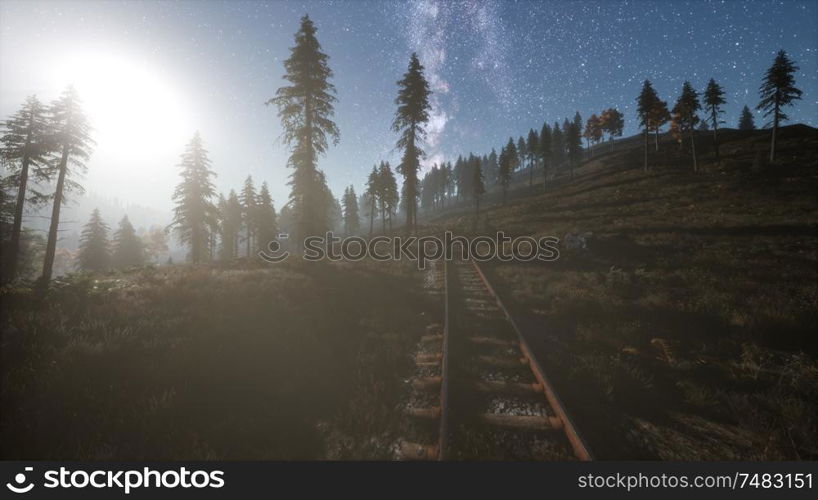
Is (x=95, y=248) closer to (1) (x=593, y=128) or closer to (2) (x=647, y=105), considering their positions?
(2) (x=647, y=105)

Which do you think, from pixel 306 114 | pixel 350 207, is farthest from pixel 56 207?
pixel 350 207

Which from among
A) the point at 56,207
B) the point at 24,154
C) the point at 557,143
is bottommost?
the point at 56,207

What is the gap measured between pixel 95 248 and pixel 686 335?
58.4 metres

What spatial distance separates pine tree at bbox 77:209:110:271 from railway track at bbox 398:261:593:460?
51624 millimetres

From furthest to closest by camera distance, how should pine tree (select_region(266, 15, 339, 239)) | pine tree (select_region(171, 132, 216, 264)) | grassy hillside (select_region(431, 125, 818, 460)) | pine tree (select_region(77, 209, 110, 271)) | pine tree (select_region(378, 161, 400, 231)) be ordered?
pine tree (select_region(378, 161, 400, 231))
pine tree (select_region(77, 209, 110, 271))
pine tree (select_region(171, 132, 216, 264))
pine tree (select_region(266, 15, 339, 239))
grassy hillside (select_region(431, 125, 818, 460))

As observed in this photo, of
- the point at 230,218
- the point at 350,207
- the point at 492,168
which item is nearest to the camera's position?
the point at 230,218

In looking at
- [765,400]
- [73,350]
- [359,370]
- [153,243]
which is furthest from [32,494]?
[153,243]

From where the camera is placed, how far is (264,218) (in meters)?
42.4

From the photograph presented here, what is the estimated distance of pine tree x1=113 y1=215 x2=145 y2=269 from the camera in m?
41.1

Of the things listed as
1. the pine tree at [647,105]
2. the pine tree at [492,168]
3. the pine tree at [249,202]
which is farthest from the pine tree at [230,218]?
the pine tree at [492,168]

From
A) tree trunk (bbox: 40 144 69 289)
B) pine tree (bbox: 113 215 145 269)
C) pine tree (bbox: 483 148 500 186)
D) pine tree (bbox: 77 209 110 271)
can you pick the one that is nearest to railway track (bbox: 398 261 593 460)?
tree trunk (bbox: 40 144 69 289)

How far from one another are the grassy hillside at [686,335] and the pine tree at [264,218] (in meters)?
39.6

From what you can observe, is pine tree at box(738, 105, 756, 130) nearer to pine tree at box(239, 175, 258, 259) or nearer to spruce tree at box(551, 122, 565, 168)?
spruce tree at box(551, 122, 565, 168)

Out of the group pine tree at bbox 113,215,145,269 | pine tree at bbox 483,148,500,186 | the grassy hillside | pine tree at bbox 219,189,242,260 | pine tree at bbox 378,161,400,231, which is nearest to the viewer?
the grassy hillside
